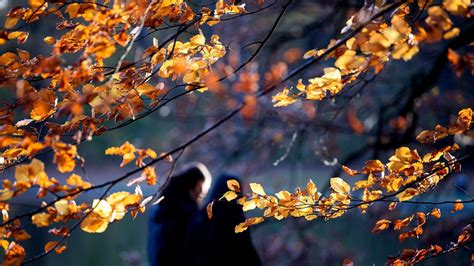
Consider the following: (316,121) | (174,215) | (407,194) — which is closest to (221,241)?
(174,215)

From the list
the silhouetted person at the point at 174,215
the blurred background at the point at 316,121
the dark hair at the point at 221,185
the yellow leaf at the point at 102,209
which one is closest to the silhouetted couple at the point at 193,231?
the silhouetted person at the point at 174,215

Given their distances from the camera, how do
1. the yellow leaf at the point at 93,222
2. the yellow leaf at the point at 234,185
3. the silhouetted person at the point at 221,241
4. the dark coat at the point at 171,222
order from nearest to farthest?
the yellow leaf at the point at 93,222 < the yellow leaf at the point at 234,185 < the silhouetted person at the point at 221,241 < the dark coat at the point at 171,222

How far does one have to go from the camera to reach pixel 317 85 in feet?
6.51

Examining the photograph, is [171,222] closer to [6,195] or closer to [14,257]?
[14,257]

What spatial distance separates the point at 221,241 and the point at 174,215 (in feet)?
1.31

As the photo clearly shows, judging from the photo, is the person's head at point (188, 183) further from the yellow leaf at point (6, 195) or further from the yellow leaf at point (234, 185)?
the yellow leaf at point (6, 195)

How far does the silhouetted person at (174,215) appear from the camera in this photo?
521 cm

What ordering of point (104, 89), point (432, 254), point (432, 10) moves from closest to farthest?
point (432, 10)
point (104, 89)
point (432, 254)

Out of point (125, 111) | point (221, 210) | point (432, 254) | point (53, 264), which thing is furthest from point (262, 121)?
point (53, 264)

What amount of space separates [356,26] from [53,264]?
12729 millimetres

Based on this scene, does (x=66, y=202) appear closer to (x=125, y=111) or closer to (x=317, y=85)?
(x=125, y=111)

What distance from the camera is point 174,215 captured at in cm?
525

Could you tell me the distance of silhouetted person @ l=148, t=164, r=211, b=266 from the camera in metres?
5.21

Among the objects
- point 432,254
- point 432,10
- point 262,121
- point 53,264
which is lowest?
point 53,264
